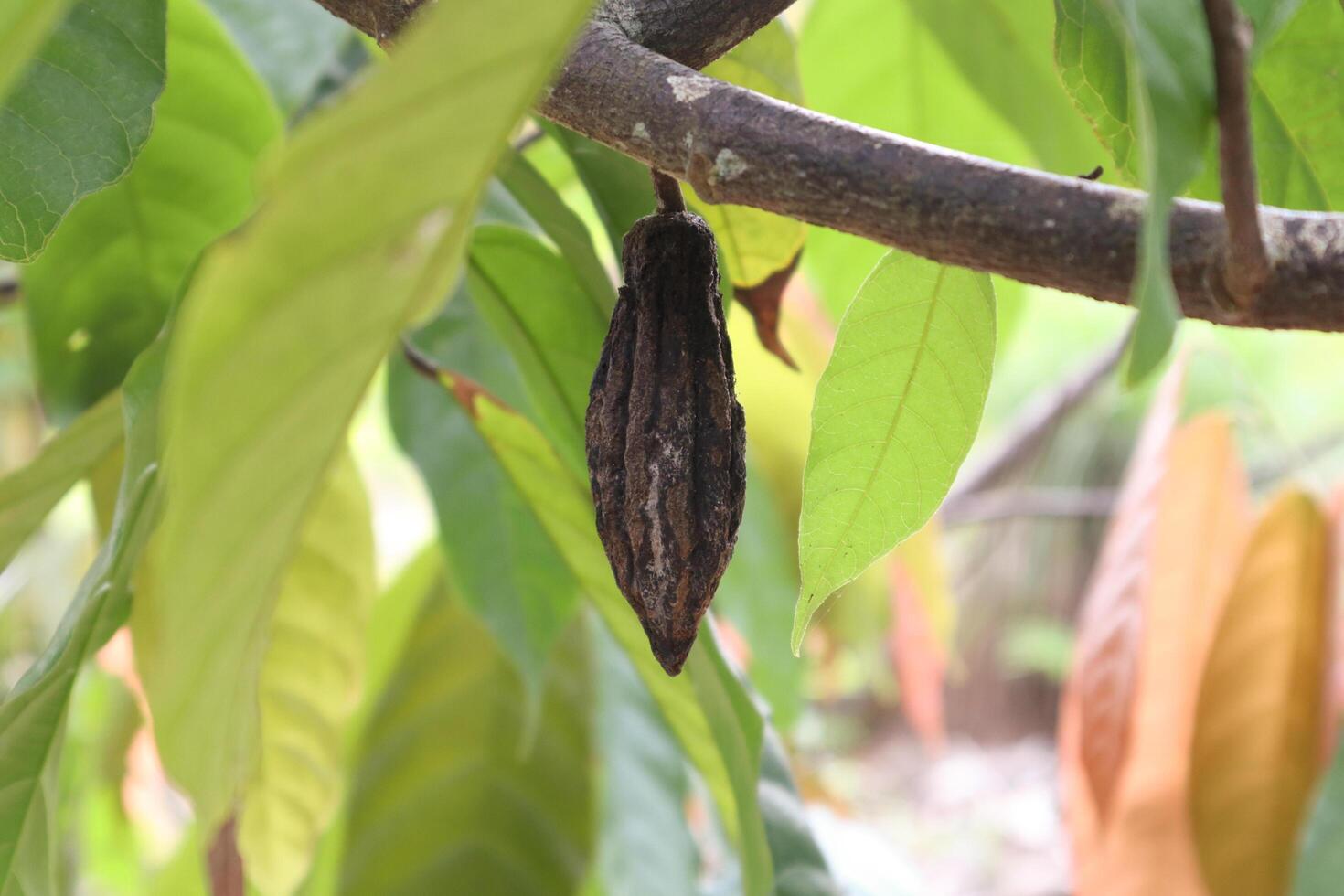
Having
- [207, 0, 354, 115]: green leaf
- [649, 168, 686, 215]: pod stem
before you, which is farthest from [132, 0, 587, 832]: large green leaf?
[207, 0, 354, 115]: green leaf

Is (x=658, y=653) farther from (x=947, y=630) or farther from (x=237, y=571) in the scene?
(x=947, y=630)

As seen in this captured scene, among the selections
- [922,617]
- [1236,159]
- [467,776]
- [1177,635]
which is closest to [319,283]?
[1236,159]

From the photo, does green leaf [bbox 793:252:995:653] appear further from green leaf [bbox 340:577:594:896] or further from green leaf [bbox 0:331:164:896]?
green leaf [bbox 340:577:594:896]

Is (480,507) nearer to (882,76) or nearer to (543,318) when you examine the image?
(543,318)

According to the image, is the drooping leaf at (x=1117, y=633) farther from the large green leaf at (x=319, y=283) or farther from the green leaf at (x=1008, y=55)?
the large green leaf at (x=319, y=283)

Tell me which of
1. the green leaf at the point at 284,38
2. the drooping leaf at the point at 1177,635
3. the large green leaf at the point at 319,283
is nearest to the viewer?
the large green leaf at the point at 319,283

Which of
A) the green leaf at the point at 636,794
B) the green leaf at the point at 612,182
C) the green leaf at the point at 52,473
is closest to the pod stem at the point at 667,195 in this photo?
the green leaf at the point at 612,182
